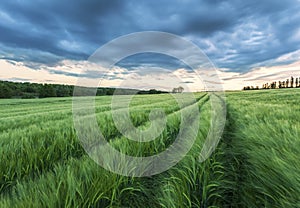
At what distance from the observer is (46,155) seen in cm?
304

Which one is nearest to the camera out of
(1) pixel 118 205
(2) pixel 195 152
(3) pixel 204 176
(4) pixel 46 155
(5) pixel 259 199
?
(5) pixel 259 199

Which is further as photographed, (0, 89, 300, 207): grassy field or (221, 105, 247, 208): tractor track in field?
(221, 105, 247, 208): tractor track in field

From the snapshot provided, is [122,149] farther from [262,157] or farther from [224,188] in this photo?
[262,157]

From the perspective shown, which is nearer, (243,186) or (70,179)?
(70,179)

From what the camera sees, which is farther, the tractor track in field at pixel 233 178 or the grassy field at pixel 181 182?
the tractor track in field at pixel 233 178

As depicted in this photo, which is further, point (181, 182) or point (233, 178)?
point (233, 178)

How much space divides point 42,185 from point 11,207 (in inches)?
10.9

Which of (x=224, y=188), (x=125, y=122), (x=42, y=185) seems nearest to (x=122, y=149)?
(x=42, y=185)

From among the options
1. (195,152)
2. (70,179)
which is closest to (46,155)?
(70,179)

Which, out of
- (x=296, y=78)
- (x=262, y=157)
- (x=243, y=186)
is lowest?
(x=243, y=186)

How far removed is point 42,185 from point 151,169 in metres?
1.30

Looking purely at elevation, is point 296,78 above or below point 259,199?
above

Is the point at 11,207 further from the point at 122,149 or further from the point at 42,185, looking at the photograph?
the point at 122,149

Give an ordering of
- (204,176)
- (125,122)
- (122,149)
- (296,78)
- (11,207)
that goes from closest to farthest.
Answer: (11,207) → (204,176) → (122,149) → (125,122) → (296,78)
